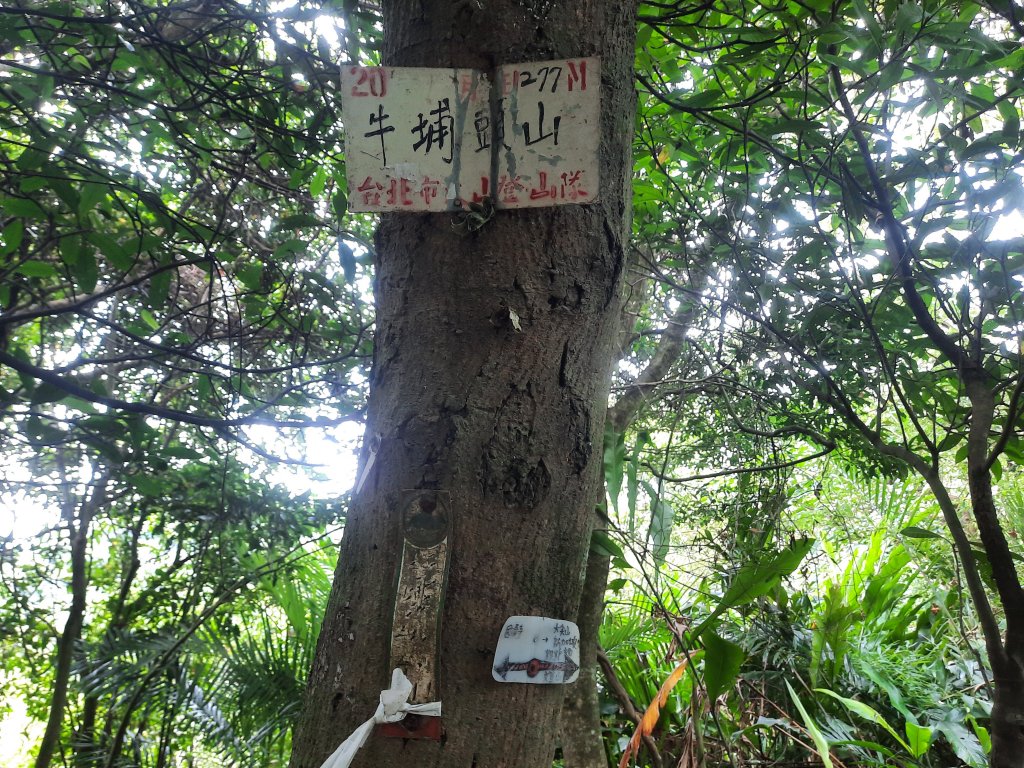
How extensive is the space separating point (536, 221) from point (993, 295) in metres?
1.11

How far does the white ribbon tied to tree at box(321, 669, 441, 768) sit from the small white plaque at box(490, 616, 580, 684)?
0.23 ft

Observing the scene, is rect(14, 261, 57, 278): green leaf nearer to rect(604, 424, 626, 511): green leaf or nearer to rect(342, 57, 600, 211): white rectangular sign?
rect(342, 57, 600, 211): white rectangular sign

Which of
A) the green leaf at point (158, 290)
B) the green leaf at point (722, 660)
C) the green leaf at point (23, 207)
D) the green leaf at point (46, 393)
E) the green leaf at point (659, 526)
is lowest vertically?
the green leaf at point (722, 660)

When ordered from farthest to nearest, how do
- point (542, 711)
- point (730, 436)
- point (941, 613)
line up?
point (941, 613) < point (730, 436) < point (542, 711)

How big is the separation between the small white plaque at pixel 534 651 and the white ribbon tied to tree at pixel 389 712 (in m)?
0.07

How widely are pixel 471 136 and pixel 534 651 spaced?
0.57m

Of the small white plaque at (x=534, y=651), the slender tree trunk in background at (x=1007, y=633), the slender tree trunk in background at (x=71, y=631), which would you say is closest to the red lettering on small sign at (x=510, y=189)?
the small white plaque at (x=534, y=651)

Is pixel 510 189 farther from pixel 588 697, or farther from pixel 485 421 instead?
pixel 588 697

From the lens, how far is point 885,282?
1.35m

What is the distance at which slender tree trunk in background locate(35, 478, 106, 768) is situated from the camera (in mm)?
2848

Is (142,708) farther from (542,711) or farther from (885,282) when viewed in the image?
(885,282)

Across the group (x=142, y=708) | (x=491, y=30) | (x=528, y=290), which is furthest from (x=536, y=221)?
(x=142, y=708)

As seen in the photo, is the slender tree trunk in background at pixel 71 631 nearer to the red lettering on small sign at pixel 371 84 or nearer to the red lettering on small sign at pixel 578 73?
the red lettering on small sign at pixel 371 84

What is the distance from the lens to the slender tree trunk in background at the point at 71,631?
9.34ft
